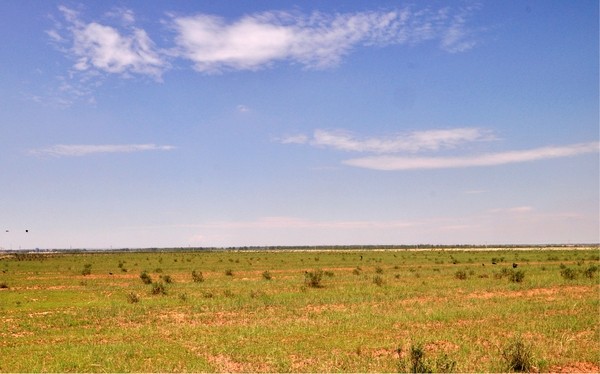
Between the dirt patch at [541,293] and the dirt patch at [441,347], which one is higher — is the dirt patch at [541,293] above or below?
below

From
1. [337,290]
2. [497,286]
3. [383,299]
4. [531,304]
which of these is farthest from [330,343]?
[497,286]

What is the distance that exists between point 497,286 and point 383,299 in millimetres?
10673

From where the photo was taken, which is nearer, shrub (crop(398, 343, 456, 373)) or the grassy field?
shrub (crop(398, 343, 456, 373))

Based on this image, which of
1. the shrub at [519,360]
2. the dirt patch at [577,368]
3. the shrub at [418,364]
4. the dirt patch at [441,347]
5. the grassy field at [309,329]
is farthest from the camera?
the dirt patch at [441,347]

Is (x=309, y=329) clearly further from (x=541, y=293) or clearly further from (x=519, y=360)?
(x=541, y=293)

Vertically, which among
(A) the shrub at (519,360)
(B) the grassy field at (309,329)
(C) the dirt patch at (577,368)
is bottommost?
(B) the grassy field at (309,329)

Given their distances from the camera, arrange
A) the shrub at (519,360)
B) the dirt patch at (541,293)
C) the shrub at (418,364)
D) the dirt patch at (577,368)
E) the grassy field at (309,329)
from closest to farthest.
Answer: the shrub at (418,364), the shrub at (519,360), the dirt patch at (577,368), the grassy field at (309,329), the dirt patch at (541,293)

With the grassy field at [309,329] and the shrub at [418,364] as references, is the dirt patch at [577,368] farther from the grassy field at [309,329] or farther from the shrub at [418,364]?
the shrub at [418,364]

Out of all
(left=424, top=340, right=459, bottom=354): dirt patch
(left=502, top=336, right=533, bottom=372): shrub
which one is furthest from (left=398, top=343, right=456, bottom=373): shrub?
(left=424, top=340, right=459, bottom=354): dirt patch

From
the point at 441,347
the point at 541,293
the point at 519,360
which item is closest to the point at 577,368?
the point at 519,360

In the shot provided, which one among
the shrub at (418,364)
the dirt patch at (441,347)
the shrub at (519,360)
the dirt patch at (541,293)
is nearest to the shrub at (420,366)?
the shrub at (418,364)

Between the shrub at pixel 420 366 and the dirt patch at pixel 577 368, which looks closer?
the shrub at pixel 420 366

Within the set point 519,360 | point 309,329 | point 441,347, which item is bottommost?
point 309,329

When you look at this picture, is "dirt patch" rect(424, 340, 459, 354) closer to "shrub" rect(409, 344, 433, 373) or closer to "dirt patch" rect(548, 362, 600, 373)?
"shrub" rect(409, 344, 433, 373)
